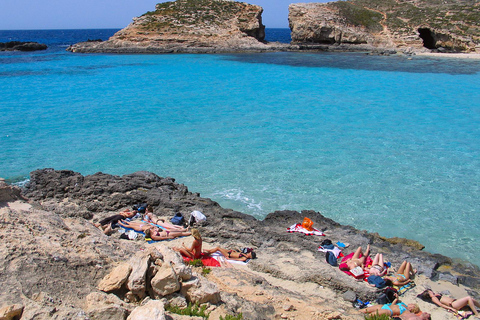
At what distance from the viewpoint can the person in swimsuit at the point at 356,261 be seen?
297 inches

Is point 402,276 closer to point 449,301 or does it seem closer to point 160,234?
point 449,301

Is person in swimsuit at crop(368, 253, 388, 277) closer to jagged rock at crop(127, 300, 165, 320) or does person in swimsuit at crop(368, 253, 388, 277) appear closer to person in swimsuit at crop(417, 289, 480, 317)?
person in swimsuit at crop(417, 289, 480, 317)

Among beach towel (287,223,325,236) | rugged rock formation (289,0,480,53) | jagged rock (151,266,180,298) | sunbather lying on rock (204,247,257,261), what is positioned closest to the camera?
jagged rock (151,266,180,298)

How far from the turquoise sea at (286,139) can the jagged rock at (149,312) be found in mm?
6857

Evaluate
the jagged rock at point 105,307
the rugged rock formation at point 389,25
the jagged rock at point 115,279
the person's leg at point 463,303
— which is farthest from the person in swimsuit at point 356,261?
the rugged rock formation at point 389,25

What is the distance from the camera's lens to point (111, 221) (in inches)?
359

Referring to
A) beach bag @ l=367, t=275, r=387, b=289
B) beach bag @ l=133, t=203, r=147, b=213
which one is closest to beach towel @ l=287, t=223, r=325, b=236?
beach bag @ l=367, t=275, r=387, b=289

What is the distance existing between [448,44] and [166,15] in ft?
154

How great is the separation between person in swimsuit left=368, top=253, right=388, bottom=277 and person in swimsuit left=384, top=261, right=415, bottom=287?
0.18m

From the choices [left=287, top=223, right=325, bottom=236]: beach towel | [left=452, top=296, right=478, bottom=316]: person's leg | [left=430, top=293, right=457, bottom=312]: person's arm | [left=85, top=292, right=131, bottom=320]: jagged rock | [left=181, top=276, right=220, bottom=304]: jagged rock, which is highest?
[left=85, top=292, right=131, bottom=320]: jagged rock

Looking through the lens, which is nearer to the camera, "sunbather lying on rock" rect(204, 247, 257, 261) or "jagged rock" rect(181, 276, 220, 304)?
"jagged rock" rect(181, 276, 220, 304)

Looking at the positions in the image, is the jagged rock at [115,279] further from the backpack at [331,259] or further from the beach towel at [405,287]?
the beach towel at [405,287]

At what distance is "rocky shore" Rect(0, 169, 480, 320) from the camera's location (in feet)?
15.0

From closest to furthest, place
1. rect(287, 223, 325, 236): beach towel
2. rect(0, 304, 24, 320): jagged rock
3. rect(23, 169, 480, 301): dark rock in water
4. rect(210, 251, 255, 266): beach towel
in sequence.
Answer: rect(0, 304, 24, 320): jagged rock, rect(23, 169, 480, 301): dark rock in water, rect(210, 251, 255, 266): beach towel, rect(287, 223, 325, 236): beach towel
